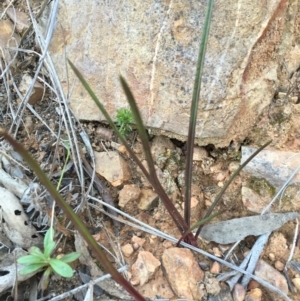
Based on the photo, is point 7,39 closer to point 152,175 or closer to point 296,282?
point 152,175

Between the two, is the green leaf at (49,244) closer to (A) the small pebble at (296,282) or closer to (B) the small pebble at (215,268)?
(B) the small pebble at (215,268)

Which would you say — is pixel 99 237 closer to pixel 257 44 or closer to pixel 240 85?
pixel 240 85

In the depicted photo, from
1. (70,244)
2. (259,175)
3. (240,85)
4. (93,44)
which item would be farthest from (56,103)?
(259,175)

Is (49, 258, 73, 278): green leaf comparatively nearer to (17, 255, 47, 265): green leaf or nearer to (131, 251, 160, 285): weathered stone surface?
(17, 255, 47, 265): green leaf

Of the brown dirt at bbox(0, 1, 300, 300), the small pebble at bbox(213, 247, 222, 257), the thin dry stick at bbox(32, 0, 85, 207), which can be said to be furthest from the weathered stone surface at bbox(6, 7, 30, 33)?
the small pebble at bbox(213, 247, 222, 257)

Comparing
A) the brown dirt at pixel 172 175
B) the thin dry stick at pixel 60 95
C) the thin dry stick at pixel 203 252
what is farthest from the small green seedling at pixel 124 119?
the thin dry stick at pixel 203 252
